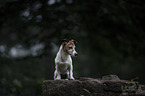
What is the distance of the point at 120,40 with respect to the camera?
33.0 ft

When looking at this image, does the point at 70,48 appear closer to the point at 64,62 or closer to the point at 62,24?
the point at 64,62

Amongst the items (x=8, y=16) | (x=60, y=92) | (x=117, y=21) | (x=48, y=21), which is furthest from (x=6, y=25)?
(x=60, y=92)

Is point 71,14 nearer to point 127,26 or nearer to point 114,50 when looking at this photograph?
point 127,26

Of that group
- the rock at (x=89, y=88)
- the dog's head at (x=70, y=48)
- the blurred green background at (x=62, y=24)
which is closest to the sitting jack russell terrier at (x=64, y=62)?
the dog's head at (x=70, y=48)

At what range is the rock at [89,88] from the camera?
4527 millimetres

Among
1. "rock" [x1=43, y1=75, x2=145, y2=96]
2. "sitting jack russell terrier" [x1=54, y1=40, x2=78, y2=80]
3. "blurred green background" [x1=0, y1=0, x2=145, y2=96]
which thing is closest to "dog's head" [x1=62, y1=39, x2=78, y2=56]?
"sitting jack russell terrier" [x1=54, y1=40, x2=78, y2=80]

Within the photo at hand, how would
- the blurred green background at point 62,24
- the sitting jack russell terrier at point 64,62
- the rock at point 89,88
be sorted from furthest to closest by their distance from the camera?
the blurred green background at point 62,24
the sitting jack russell terrier at point 64,62
the rock at point 89,88

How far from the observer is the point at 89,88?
4.59 meters

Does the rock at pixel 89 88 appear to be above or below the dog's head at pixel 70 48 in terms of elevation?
below

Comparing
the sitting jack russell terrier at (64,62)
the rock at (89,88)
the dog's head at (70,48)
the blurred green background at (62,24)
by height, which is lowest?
the rock at (89,88)

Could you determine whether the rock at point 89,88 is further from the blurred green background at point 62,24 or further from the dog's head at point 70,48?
the blurred green background at point 62,24

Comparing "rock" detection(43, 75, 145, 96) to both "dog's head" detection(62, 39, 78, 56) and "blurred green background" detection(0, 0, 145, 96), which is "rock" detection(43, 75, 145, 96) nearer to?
"dog's head" detection(62, 39, 78, 56)

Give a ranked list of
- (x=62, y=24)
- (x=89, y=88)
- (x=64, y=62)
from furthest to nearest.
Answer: (x=62, y=24) → (x=64, y=62) → (x=89, y=88)

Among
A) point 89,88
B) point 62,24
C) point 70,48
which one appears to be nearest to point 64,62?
point 70,48
